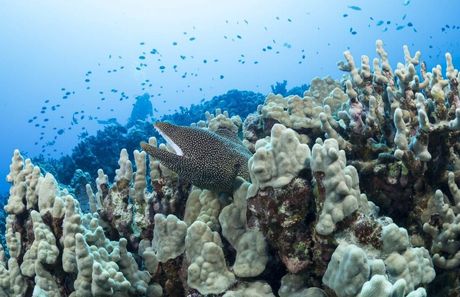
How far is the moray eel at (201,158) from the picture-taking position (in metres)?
2.94

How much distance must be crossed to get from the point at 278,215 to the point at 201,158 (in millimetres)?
826

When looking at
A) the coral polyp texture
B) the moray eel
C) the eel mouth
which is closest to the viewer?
the coral polyp texture

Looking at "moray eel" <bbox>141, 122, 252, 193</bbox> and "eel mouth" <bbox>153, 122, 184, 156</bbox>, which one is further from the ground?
"eel mouth" <bbox>153, 122, 184, 156</bbox>

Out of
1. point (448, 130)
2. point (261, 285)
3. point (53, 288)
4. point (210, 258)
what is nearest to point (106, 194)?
point (53, 288)

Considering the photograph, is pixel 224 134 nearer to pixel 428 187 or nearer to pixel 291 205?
pixel 291 205

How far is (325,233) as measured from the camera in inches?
92.3

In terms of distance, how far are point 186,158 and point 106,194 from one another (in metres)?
1.58

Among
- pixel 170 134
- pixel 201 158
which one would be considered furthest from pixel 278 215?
pixel 170 134

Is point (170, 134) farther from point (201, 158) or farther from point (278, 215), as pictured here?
point (278, 215)

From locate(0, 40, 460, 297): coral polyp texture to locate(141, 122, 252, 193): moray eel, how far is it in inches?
0.5

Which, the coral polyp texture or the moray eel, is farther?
the moray eel

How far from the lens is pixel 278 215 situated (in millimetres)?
2512

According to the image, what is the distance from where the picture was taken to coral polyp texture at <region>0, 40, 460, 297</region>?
237 cm

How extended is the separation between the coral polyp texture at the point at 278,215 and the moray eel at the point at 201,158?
0.04 ft
